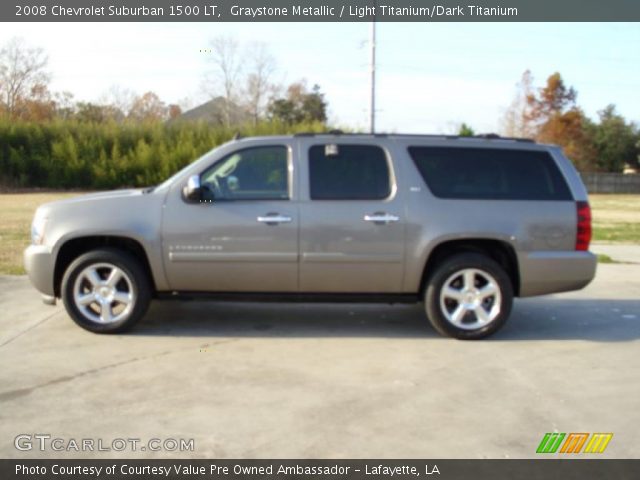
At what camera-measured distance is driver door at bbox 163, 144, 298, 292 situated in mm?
5758

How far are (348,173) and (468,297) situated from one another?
63.1 inches

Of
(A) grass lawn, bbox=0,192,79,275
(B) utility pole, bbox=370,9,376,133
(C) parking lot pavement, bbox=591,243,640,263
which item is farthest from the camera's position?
(B) utility pole, bbox=370,9,376,133

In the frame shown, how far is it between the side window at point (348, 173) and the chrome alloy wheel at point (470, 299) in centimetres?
105

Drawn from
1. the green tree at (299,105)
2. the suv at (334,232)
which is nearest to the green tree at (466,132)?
the suv at (334,232)

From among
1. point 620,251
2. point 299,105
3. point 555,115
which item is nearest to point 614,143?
point 555,115

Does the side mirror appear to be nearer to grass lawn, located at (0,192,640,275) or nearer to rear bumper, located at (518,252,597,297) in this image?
rear bumper, located at (518,252,597,297)

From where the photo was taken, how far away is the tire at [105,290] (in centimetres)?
582

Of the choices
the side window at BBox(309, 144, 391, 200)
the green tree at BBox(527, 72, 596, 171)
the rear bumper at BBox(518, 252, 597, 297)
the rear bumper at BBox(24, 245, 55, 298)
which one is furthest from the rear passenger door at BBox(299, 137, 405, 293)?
the green tree at BBox(527, 72, 596, 171)

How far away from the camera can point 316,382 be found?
4785 millimetres

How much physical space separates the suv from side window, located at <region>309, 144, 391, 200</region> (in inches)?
0.4

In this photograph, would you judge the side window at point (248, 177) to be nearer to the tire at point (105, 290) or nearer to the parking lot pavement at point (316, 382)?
the tire at point (105, 290)

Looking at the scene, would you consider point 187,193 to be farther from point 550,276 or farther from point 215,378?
point 550,276

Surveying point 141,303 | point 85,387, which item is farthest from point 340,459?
point 141,303

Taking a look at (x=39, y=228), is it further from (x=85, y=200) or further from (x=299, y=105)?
(x=299, y=105)
